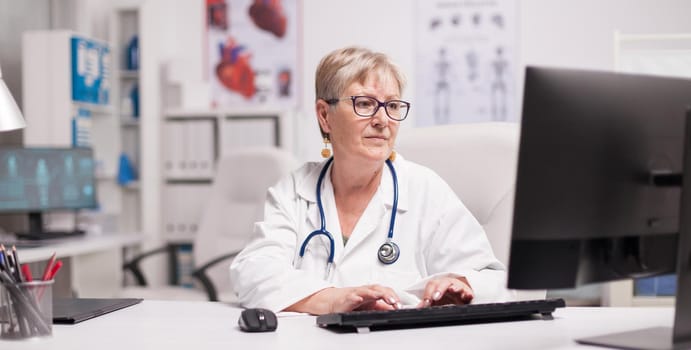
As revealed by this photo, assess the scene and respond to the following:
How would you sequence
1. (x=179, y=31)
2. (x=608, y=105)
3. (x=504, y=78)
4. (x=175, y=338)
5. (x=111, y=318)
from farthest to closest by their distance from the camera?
1. (x=179, y=31)
2. (x=504, y=78)
3. (x=111, y=318)
4. (x=175, y=338)
5. (x=608, y=105)

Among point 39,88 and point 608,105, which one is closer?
point 608,105

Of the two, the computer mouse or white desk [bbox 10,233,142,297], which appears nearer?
the computer mouse

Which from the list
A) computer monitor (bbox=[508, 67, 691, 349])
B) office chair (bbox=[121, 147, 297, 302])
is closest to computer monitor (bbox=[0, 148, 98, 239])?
office chair (bbox=[121, 147, 297, 302])

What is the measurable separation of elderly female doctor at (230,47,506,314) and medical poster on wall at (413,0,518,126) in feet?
9.54

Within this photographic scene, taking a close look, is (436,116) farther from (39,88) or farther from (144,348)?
(144,348)

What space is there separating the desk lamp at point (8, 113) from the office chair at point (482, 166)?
103 cm

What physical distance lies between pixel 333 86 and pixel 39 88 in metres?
2.75

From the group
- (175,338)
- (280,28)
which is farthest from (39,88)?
(175,338)

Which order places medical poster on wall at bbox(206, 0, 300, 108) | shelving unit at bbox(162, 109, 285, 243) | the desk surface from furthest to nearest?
medical poster on wall at bbox(206, 0, 300, 108) < shelving unit at bbox(162, 109, 285, 243) < the desk surface

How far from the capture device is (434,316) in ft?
4.33

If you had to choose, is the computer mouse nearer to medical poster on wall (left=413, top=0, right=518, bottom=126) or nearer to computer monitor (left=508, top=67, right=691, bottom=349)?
computer monitor (left=508, top=67, right=691, bottom=349)

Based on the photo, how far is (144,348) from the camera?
1174mm

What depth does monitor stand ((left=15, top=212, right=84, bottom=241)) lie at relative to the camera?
3514 mm

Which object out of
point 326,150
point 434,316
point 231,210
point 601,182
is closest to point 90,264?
point 231,210
